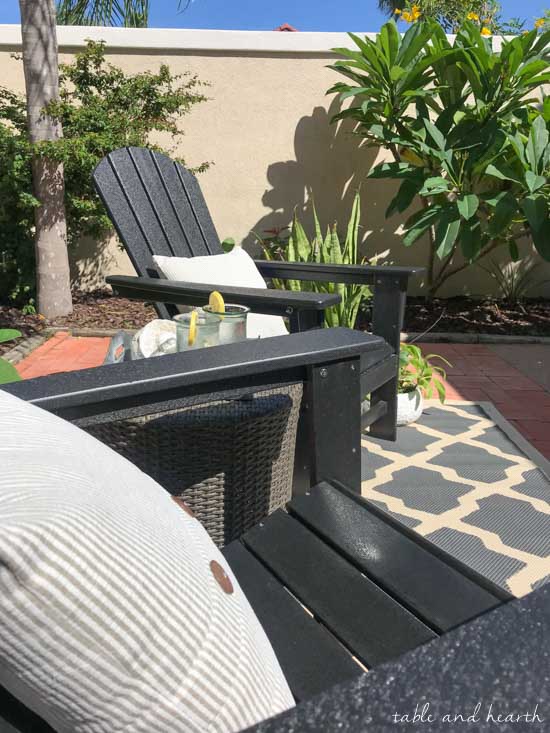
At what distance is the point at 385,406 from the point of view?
2178mm

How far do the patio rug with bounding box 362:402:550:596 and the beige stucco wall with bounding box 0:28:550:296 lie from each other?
273 cm

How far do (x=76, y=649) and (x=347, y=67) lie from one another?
4.84 metres

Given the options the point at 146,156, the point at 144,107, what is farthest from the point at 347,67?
the point at 146,156

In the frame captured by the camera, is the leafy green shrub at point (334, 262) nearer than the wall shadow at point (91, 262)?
Yes

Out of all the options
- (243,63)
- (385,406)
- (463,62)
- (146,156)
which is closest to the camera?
(385,406)

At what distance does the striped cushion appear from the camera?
1.08 ft

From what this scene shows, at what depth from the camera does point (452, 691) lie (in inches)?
12.5

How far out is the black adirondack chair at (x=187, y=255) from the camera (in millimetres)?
1585

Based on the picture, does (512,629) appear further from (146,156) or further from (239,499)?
(146,156)

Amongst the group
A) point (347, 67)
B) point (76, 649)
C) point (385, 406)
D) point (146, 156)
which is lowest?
point (385, 406)

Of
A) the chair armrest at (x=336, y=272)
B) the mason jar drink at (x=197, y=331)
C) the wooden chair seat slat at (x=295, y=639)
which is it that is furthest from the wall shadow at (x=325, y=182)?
the wooden chair seat slat at (x=295, y=639)

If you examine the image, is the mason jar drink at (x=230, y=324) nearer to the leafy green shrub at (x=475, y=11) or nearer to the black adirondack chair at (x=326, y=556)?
the black adirondack chair at (x=326, y=556)

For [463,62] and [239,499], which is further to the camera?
[463,62]

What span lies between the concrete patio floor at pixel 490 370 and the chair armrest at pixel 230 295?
147cm
